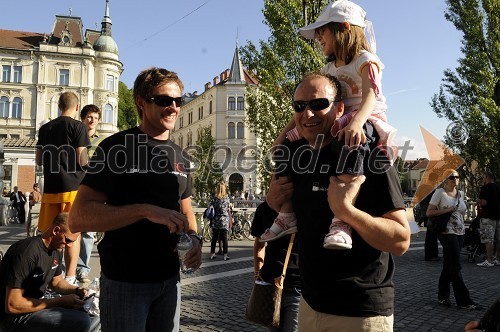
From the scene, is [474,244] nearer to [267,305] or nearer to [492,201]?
[492,201]

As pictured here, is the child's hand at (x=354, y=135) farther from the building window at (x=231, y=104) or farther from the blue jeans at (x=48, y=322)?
the building window at (x=231, y=104)

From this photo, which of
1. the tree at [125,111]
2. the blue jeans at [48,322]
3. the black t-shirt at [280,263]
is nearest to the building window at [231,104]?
the tree at [125,111]

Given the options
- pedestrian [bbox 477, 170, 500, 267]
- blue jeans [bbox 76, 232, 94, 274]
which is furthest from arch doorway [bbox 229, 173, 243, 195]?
blue jeans [bbox 76, 232, 94, 274]

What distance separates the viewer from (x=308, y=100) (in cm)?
217

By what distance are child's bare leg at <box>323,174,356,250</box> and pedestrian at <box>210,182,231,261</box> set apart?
10.1 meters

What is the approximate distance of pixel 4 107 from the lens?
57.8 metres

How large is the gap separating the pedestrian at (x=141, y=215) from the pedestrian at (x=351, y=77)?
0.65 metres

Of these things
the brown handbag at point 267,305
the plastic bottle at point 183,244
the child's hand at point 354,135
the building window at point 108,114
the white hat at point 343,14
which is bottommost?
the brown handbag at point 267,305

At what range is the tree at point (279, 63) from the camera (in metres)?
18.2

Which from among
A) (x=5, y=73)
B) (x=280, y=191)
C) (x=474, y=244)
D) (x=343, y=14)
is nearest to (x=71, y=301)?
(x=280, y=191)

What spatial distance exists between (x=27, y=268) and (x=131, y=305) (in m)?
1.98

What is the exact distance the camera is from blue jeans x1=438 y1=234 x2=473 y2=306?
701cm

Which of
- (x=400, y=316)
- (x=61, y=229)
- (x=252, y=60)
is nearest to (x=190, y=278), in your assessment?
(x=400, y=316)

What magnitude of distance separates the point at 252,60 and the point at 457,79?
11.5 m
